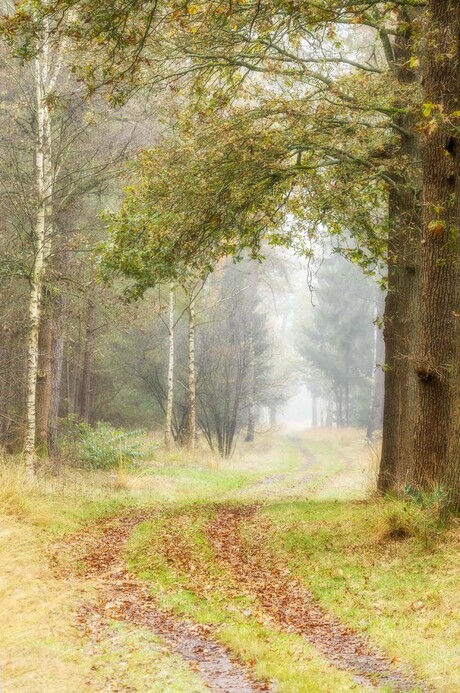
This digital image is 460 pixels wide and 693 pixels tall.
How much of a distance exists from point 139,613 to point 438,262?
6130 millimetres

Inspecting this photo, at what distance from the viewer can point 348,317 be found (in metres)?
45.0

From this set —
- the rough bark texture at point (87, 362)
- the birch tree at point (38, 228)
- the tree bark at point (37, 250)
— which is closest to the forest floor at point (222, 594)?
the tree bark at point (37, 250)

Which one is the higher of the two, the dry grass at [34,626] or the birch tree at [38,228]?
the birch tree at [38,228]

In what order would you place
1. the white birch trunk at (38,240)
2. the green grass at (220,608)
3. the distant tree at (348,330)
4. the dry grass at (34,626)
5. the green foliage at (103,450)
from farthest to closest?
the distant tree at (348,330), the green foliage at (103,450), the white birch trunk at (38,240), the green grass at (220,608), the dry grass at (34,626)

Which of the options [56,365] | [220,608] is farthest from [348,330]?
[220,608]

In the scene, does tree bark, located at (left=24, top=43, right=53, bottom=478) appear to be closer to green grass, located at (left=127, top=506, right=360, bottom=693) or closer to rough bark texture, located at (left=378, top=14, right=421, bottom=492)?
green grass, located at (left=127, top=506, right=360, bottom=693)

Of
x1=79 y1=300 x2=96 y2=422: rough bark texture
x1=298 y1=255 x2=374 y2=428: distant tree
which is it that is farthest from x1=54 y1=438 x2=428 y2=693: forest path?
x1=298 y1=255 x2=374 y2=428: distant tree

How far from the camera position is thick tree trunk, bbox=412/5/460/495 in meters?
9.66

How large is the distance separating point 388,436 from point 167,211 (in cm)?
596

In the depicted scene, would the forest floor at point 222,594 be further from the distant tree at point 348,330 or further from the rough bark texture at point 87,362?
the distant tree at point 348,330

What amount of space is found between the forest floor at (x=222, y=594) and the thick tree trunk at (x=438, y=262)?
1073 mm

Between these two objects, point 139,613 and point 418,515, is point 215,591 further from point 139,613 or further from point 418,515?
point 418,515

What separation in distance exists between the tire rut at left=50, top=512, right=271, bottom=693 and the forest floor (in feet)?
0.08

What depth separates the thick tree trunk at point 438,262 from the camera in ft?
31.7
